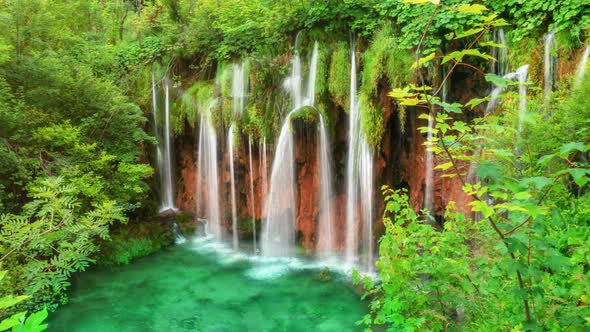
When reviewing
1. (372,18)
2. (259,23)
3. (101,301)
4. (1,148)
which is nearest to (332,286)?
(101,301)

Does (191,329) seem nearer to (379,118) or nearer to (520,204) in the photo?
(379,118)

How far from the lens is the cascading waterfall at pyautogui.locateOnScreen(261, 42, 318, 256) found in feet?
35.3

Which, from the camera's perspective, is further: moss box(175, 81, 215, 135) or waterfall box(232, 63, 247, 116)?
moss box(175, 81, 215, 135)

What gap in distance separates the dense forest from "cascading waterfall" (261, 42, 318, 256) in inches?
2.1

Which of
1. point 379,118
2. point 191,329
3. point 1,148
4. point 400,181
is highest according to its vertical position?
point 379,118

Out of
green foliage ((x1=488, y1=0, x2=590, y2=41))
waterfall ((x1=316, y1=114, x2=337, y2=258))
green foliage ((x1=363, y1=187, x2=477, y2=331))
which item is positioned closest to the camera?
green foliage ((x1=363, y1=187, x2=477, y2=331))

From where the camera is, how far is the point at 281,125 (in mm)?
11094

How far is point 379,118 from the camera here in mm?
A: 9375

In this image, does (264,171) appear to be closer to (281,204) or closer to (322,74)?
(281,204)

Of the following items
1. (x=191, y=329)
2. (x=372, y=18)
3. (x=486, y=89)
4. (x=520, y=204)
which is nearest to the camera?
(x=520, y=204)

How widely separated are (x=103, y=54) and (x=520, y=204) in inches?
617

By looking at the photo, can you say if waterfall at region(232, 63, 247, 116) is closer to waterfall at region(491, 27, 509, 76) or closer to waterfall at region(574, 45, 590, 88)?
waterfall at region(491, 27, 509, 76)

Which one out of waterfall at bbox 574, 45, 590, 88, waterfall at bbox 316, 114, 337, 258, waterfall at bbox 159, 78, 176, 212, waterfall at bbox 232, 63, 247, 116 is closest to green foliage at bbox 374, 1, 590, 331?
waterfall at bbox 574, 45, 590, 88

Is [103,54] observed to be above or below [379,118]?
above
